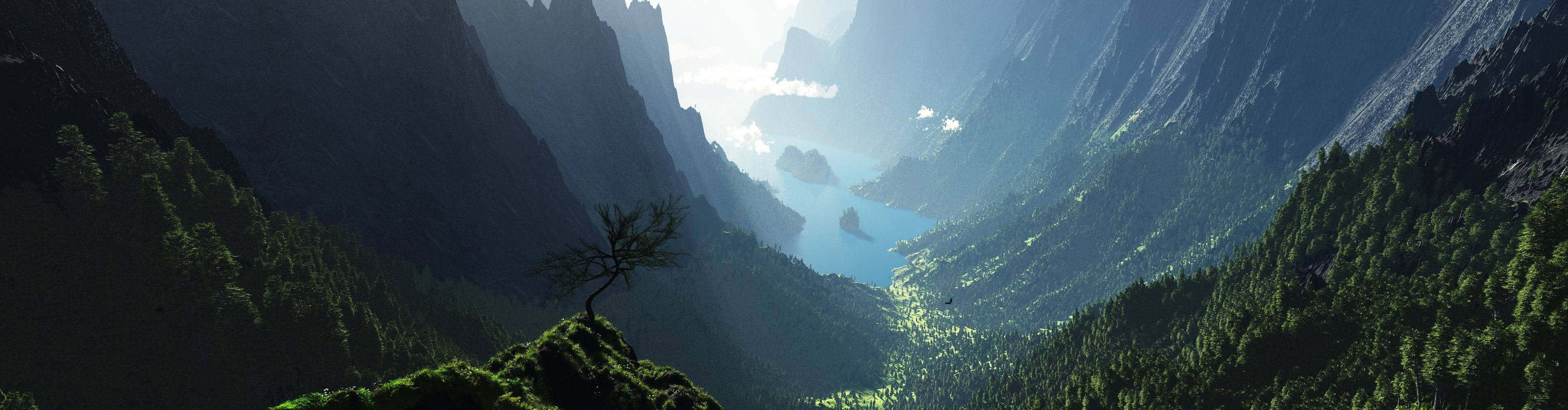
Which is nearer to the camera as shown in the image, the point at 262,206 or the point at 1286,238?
the point at 262,206

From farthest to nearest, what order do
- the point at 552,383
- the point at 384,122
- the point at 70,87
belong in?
the point at 384,122 < the point at 70,87 < the point at 552,383

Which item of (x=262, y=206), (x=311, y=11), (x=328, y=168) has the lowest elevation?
(x=262, y=206)

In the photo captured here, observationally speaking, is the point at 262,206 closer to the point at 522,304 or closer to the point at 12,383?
the point at 12,383

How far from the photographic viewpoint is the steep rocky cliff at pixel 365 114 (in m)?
114

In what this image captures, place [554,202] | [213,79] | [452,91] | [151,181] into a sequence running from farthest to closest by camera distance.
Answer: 1. [554,202]
2. [452,91]
3. [213,79]
4. [151,181]

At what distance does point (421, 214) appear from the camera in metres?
145

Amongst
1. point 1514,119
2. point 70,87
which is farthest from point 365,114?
point 1514,119

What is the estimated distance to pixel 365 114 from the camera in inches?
5423

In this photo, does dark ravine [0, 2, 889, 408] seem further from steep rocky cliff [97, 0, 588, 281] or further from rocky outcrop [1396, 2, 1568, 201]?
rocky outcrop [1396, 2, 1568, 201]

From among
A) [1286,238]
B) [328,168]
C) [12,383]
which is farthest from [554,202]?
[1286,238]

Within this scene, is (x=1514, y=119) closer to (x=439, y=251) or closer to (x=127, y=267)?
(x=127, y=267)

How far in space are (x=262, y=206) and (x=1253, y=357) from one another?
520 ft

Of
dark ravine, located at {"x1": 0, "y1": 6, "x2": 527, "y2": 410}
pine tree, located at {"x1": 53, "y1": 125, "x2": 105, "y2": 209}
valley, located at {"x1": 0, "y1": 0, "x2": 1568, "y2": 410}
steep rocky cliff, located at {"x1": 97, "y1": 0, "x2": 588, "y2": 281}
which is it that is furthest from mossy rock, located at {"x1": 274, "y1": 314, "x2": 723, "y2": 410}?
steep rocky cliff, located at {"x1": 97, "y1": 0, "x2": 588, "y2": 281}

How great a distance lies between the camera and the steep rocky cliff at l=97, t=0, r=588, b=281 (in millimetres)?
114000
